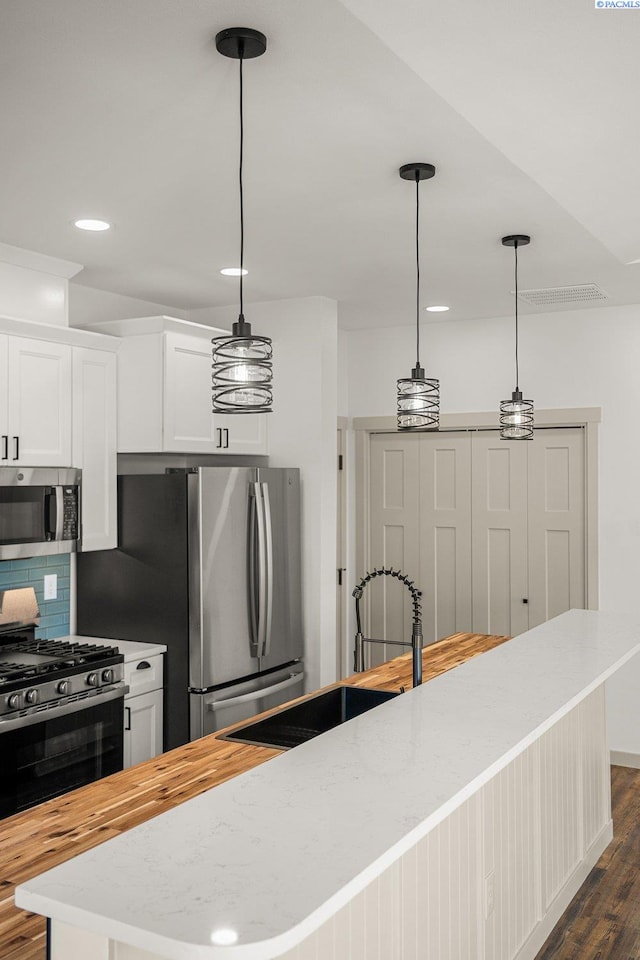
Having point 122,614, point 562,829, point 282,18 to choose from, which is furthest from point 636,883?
point 282,18

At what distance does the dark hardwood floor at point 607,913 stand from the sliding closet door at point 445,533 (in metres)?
1.85

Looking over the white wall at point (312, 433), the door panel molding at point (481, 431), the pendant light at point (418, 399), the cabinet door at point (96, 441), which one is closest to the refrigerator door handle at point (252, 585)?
the white wall at point (312, 433)

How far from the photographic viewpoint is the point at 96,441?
416cm

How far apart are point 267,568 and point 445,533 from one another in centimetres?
176

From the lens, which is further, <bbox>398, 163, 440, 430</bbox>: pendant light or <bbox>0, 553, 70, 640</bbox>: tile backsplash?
<bbox>0, 553, 70, 640</bbox>: tile backsplash

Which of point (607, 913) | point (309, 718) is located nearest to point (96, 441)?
point (309, 718)

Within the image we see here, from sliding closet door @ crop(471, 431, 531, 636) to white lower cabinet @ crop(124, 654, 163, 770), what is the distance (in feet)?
7.66

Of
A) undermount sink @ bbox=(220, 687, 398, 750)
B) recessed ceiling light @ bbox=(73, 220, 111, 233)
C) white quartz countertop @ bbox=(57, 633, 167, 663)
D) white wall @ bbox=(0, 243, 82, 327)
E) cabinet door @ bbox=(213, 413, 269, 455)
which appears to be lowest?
undermount sink @ bbox=(220, 687, 398, 750)

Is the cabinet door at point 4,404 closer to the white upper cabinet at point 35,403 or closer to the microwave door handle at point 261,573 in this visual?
the white upper cabinet at point 35,403

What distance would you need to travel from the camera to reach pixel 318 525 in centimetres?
481

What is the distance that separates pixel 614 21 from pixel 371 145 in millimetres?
1261

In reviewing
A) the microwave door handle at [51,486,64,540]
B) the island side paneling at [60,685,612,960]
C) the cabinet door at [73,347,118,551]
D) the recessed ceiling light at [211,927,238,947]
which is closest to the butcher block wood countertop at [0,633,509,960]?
the island side paneling at [60,685,612,960]

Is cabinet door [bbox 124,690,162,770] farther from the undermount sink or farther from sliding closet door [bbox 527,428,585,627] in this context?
sliding closet door [bbox 527,428,585,627]

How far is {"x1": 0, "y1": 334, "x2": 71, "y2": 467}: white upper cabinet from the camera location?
3639 millimetres
